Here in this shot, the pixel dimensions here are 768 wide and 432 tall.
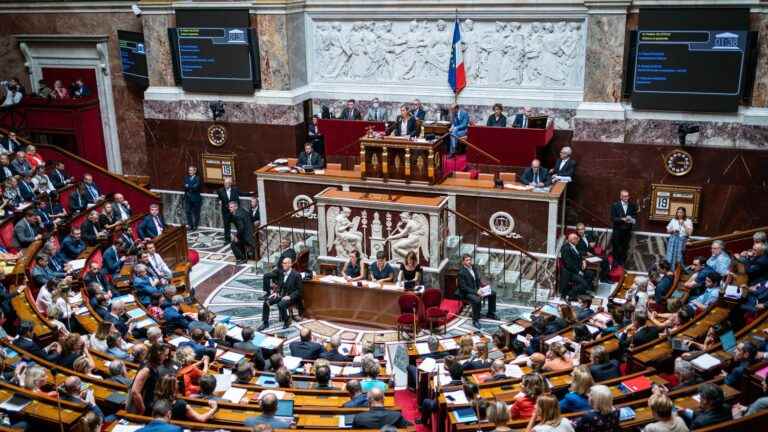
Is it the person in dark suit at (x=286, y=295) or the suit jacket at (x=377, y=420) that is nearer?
the suit jacket at (x=377, y=420)

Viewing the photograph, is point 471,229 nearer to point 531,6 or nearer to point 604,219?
point 604,219

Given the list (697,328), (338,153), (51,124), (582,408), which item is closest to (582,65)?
(338,153)

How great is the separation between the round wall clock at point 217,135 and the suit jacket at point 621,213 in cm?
922

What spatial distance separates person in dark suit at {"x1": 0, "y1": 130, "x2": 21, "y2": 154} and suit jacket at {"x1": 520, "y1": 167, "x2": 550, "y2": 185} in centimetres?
1178

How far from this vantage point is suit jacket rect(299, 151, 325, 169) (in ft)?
54.8

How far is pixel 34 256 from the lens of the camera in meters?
13.7

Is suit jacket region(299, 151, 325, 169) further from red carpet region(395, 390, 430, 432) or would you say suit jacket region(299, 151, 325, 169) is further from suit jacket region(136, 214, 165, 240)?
red carpet region(395, 390, 430, 432)

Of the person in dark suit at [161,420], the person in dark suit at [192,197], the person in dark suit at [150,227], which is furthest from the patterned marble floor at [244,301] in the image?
the person in dark suit at [161,420]

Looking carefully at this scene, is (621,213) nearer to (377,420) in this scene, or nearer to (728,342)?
(728,342)

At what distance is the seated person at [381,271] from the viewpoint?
543 inches

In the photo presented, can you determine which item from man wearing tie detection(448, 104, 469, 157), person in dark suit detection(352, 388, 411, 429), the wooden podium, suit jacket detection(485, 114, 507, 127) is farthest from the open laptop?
man wearing tie detection(448, 104, 469, 157)

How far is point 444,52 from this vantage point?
17.7 meters

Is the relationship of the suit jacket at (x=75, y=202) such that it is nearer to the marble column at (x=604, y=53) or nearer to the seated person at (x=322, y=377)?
the seated person at (x=322, y=377)

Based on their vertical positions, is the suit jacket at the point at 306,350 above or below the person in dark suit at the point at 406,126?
below
